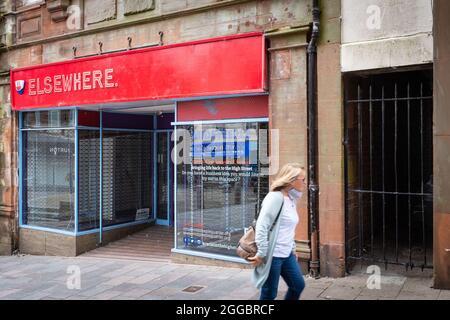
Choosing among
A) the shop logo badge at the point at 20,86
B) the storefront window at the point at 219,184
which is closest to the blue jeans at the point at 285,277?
the storefront window at the point at 219,184

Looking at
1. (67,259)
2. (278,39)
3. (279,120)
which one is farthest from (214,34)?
(67,259)

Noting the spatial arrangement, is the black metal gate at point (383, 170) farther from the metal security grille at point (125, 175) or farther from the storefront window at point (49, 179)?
the storefront window at point (49, 179)

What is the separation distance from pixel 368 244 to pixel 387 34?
3.39 m

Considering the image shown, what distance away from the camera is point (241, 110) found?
782 centimetres

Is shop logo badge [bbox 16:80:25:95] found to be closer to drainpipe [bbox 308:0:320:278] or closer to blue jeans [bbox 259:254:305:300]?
drainpipe [bbox 308:0:320:278]

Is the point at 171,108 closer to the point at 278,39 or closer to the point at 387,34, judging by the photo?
the point at 278,39

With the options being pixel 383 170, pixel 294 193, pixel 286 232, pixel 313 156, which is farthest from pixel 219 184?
pixel 286 232

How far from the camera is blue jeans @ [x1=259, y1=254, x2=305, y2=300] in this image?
14.9 feet

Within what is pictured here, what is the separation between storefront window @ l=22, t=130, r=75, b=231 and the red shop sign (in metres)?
0.75

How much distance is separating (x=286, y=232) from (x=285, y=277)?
17.8 inches

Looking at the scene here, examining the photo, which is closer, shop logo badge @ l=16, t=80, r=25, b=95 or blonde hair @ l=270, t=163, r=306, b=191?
blonde hair @ l=270, t=163, r=306, b=191

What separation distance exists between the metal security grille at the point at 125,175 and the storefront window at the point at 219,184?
7.81 ft

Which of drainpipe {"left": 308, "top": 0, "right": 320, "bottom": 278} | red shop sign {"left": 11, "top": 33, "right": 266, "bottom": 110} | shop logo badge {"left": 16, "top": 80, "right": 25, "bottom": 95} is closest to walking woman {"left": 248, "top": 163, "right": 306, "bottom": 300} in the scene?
drainpipe {"left": 308, "top": 0, "right": 320, "bottom": 278}

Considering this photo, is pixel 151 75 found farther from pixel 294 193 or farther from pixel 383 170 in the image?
pixel 294 193
